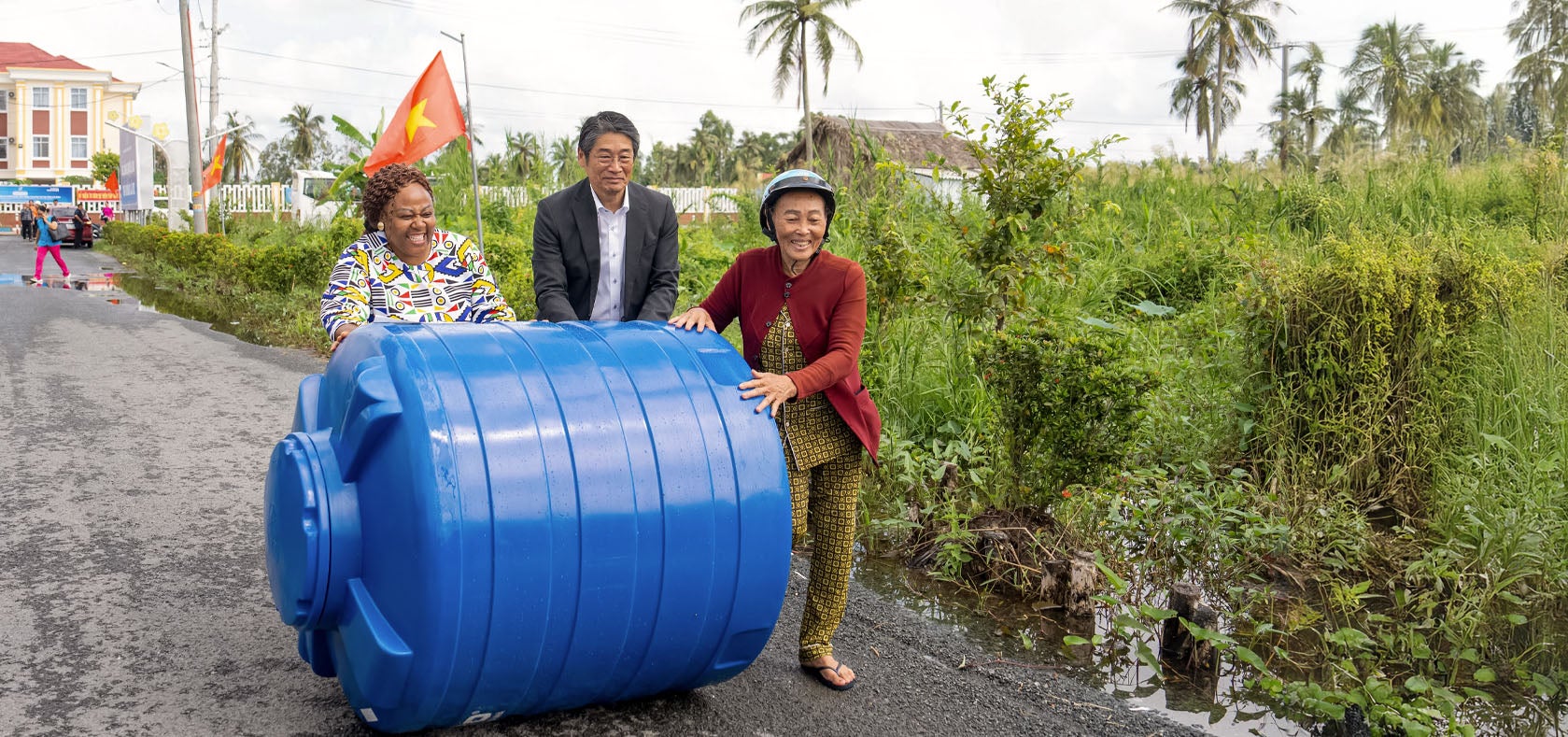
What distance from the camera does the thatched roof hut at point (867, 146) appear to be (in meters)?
9.58

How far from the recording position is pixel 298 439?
299 centimetres

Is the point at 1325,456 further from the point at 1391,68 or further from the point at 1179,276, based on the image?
the point at 1391,68

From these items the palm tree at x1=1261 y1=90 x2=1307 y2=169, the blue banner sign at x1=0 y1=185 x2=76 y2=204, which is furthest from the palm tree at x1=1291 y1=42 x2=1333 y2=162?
the blue banner sign at x1=0 y1=185 x2=76 y2=204

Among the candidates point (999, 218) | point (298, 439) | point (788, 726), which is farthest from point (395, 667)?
point (999, 218)

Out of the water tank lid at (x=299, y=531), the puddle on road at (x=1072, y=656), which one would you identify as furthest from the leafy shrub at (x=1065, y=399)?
the water tank lid at (x=299, y=531)

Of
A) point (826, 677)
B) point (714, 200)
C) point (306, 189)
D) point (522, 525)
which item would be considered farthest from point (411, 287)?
point (306, 189)

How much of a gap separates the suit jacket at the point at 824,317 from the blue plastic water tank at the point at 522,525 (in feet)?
1.40

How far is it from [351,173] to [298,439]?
Answer: 1540 centimetres

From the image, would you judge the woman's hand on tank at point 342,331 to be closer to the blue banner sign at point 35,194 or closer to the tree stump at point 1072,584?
the tree stump at point 1072,584

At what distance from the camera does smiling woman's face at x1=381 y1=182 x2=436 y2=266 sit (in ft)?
12.7

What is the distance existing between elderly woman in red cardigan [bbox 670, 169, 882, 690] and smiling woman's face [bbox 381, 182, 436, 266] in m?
1.05

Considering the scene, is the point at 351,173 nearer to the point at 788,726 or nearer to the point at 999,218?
the point at 999,218

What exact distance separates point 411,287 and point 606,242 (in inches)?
28.1

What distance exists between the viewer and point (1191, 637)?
12.4 feet
